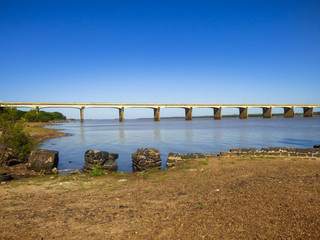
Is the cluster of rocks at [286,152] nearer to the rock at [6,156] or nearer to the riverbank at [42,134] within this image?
the rock at [6,156]

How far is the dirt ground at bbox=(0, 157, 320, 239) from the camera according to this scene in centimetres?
477

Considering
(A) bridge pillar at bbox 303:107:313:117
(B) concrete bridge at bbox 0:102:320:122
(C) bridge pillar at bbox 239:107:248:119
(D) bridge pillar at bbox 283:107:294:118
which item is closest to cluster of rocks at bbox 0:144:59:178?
(B) concrete bridge at bbox 0:102:320:122

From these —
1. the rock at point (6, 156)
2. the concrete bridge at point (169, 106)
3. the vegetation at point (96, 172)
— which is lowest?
the vegetation at point (96, 172)

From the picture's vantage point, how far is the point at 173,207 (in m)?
6.28

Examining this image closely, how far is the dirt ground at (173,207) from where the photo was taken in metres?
4.77

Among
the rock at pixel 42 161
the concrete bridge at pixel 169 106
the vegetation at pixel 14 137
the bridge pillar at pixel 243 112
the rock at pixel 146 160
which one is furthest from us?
the bridge pillar at pixel 243 112

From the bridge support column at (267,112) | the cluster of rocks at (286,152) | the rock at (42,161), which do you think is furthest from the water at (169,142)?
the bridge support column at (267,112)

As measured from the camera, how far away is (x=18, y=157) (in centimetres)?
1580

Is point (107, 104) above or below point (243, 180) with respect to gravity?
above

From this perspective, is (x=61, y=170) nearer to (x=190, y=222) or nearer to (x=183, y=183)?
(x=183, y=183)

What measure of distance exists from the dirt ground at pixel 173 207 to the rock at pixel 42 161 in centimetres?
302

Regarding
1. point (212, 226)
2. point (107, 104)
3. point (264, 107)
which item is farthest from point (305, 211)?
point (264, 107)

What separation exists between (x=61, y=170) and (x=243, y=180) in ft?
37.4

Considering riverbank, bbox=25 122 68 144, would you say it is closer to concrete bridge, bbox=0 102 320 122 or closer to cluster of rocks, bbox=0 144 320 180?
cluster of rocks, bbox=0 144 320 180
